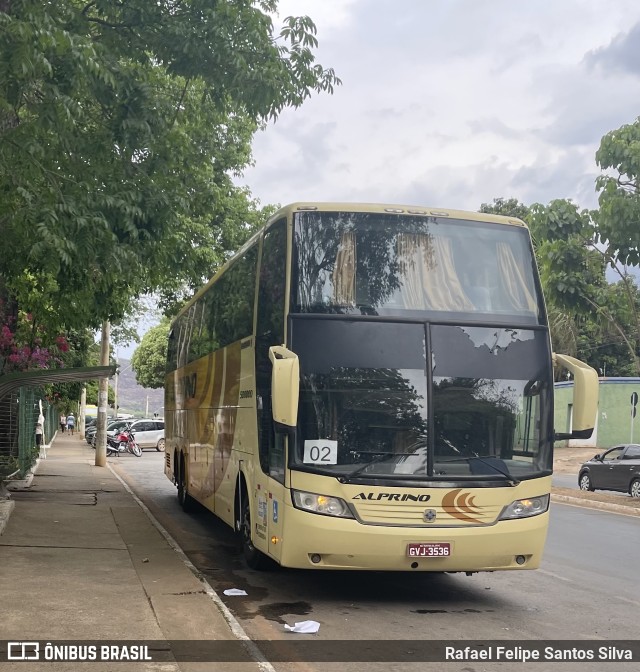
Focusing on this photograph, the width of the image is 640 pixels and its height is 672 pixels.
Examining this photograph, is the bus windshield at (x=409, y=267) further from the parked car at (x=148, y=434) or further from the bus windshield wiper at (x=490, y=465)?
the parked car at (x=148, y=434)

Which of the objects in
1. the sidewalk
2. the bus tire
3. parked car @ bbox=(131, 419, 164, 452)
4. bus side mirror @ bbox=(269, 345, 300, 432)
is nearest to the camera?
the sidewalk

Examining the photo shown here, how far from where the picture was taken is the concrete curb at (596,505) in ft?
64.2

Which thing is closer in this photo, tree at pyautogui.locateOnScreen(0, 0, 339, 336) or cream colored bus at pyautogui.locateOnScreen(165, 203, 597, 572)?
cream colored bus at pyautogui.locateOnScreen(165, 203, 597, 572)

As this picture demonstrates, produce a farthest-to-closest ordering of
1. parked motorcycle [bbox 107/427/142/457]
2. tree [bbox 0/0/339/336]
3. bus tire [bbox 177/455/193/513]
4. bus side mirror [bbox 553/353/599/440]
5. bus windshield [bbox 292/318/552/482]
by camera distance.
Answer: parked motorcycle [bbox 107/427/142/457] → bus tire [bbox 177/455/193/513] → tree [bbox 0/0/339/336] → bus side mirror [bbox 553/353/599/440] → bus windshield [bbox 292/318/552/482]

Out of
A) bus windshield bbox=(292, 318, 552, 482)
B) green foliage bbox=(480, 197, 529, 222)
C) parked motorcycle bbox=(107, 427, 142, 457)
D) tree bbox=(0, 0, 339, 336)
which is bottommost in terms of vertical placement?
parked motorcycle bbox=(107, 427, 142, 457)

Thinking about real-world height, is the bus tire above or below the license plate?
below

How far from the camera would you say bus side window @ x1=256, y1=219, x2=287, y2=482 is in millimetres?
8819

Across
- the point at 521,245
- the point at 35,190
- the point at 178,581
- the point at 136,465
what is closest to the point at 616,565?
the point at 521,245

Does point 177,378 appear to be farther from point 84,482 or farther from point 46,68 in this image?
point 46,68

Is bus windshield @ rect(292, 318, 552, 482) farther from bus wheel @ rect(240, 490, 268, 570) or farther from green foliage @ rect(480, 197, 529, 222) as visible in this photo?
green foliage @ rect(480, 197, 529, 222)

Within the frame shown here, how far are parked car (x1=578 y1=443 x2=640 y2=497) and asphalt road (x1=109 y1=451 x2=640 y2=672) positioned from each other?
32.2 feet

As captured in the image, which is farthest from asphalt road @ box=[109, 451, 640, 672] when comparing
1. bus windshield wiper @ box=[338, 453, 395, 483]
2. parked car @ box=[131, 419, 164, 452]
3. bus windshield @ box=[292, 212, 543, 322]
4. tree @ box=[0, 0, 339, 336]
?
parked car @ box=[131, 419, 164, 452]

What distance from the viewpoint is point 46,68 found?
955 centimetres

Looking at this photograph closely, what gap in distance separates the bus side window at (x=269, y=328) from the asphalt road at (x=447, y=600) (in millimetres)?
1333
